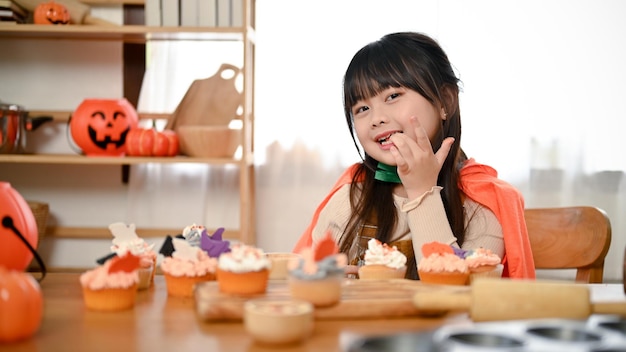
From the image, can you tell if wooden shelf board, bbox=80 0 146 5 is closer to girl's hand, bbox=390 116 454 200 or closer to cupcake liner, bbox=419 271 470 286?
girl's hand, bbox=390 116 454 200

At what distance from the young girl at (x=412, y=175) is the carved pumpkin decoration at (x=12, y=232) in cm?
76

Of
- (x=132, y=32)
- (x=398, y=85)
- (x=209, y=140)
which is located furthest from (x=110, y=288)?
(x=132, y=32)

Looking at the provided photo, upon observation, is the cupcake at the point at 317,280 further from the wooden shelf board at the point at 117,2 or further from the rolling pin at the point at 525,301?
the wooden shelf board at the point at 117,2

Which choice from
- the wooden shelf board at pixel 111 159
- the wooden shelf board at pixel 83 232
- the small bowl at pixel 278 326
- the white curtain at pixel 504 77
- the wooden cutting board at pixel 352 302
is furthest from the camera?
the wooden shelf board at pixel 83 232

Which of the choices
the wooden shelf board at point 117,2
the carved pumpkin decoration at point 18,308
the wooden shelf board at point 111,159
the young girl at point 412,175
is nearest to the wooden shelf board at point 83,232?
the wooden shelf board at point 111,159

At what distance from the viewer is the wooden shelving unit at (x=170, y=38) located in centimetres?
293

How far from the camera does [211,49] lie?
3.19 metres

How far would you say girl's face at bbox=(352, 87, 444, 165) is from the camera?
1617mm

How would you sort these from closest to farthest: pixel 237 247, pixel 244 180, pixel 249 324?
1. pixel 249 324
2. pixel 237 247
3. pixel 244 180

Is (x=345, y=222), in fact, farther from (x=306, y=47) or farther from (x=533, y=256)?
(x=306, y=47)

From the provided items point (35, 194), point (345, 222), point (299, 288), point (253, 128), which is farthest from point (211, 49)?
point (299, 288)

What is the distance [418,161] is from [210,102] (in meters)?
1.72

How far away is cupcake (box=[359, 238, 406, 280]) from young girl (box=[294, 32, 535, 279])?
36 centimetres

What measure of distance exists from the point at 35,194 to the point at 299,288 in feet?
9.36
